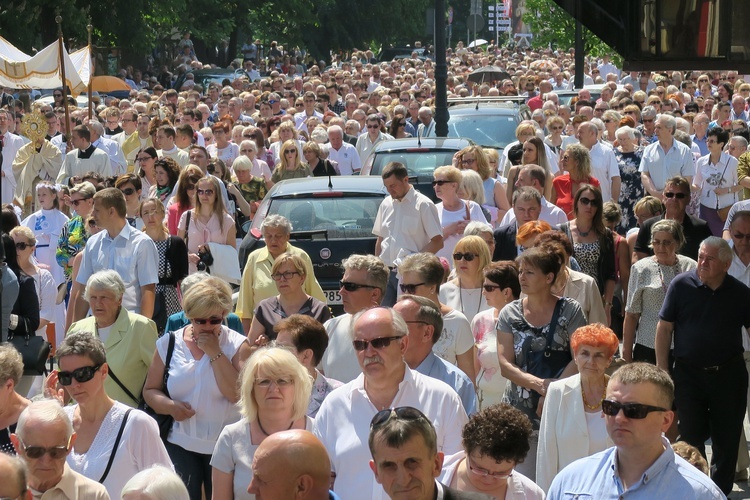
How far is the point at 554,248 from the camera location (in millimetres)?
7969

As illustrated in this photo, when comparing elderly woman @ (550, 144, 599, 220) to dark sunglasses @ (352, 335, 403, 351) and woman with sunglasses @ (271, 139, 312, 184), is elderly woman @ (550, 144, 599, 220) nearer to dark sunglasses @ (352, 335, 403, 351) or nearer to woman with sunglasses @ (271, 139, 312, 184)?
woman with sunglasses @ (271, 139, 312, 184)

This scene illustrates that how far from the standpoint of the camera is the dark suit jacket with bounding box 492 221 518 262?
34.6ft

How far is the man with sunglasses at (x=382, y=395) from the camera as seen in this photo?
6059 millimetres

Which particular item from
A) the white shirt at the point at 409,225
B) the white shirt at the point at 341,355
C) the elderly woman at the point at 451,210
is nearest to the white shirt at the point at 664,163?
the elderly woman at the point at 451,210

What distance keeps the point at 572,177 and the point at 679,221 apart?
2.00 metres

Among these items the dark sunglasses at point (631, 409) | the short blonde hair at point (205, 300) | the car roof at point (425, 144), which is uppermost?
the dark sunglasses at point (631, 409)

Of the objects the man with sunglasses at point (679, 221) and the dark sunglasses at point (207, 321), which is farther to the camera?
the man with sunglasses at point (679, 221)

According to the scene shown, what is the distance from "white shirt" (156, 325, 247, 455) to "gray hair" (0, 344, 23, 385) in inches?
39.2


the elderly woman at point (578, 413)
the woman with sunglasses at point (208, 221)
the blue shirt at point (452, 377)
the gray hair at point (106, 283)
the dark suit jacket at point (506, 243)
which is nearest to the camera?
the elderly woman at point (578, 413)

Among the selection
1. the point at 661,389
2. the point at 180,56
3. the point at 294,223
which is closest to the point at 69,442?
the point at 661,389

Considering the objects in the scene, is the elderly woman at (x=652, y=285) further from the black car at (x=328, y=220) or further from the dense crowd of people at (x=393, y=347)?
the black car at (x=328, y=220)

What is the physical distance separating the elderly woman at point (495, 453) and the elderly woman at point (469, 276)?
11.1ft

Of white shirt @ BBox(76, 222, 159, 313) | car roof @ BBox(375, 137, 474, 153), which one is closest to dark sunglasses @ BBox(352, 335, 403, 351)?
white shirt @ BBox(76, 222, 159, 313)

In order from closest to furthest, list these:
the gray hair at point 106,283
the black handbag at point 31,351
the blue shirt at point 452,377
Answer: the blue shirt at point 452,377
the gray hair at point 106,283
the black handbag at point 31,351
